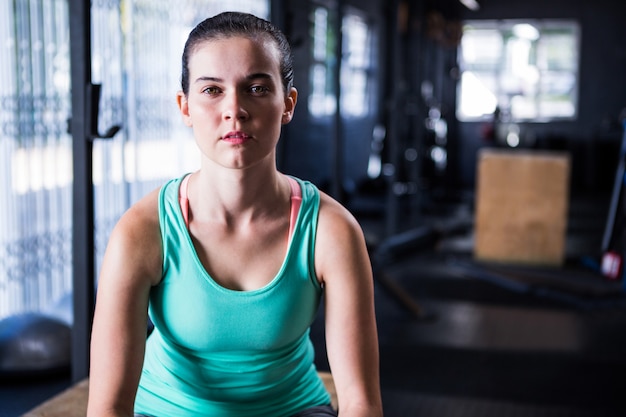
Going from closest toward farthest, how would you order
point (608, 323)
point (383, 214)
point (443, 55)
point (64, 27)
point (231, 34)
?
point (231, 34)
point (64, 27)
point (608, 323)
point (383, 214)
point (443, 55)

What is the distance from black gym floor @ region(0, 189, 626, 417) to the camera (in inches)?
93.8

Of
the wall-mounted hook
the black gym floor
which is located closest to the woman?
the wall-mounted hook

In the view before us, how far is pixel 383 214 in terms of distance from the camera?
6344 millimetres

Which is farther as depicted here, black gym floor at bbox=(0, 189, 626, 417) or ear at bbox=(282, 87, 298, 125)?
black gym floor at bbox=(0, 189, 626, 417)

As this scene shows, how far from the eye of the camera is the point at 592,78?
348 inches

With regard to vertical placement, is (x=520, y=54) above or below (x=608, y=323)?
above

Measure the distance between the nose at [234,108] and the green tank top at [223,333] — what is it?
166mm

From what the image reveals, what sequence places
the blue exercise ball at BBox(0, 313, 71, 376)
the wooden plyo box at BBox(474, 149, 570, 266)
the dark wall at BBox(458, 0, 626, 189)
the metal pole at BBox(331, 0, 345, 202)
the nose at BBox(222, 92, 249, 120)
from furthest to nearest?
the dark wall at BBox(458, 0, 626, 189) < the wooden plyo box at BBox(474, 149, 570, 266) < the metal pole at BBox(331, 0, 345, 202) < the blue exercise ball at BBox(0, 313, 71, 376) < the nose at BBox(222, 92, 249, 120)

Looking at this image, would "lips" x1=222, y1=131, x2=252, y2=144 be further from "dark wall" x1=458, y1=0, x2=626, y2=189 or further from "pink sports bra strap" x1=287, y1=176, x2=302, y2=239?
"dark wall" x1=458, y1=0, x2=626, y2=189

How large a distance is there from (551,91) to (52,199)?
726cm

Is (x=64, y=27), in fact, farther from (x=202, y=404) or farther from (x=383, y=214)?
(x=383, y=214)

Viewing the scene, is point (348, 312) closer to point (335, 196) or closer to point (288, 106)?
point (288, 106)

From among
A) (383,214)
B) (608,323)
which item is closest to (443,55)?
(383,214)

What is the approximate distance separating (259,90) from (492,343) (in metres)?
2.30
